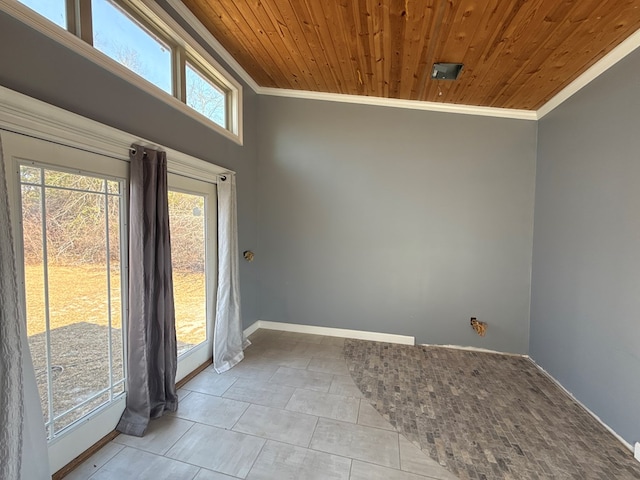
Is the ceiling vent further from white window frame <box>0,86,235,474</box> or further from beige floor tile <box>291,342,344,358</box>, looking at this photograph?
beige floor tile <box>291,342,344,358</box>

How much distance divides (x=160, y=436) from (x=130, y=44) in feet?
8.67

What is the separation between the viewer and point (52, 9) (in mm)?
1387

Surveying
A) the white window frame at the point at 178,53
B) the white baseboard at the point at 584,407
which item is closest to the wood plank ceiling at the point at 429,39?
the white window frame at the point at 178,53

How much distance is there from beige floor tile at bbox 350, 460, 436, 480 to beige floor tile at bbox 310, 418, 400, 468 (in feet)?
0.14

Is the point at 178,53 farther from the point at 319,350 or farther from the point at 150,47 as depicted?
the point at 319,350

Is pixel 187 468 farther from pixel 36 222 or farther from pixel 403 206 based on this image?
pixel 403 206

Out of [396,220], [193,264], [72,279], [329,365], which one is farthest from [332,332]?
[72,279]

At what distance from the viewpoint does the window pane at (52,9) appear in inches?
51.3

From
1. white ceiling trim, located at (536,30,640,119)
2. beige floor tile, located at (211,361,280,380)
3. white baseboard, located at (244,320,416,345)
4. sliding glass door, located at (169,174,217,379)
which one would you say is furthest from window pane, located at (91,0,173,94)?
white ceiling trim, located at (536,30,640,119)

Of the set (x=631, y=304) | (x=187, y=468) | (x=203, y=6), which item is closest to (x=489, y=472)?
(x=631, y=304)

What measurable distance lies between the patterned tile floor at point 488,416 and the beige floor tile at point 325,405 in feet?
0.71

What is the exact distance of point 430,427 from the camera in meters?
1.99

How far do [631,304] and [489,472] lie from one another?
1.48 m

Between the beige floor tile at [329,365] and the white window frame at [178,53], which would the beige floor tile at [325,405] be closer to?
the beige floor tile at [329,365]
